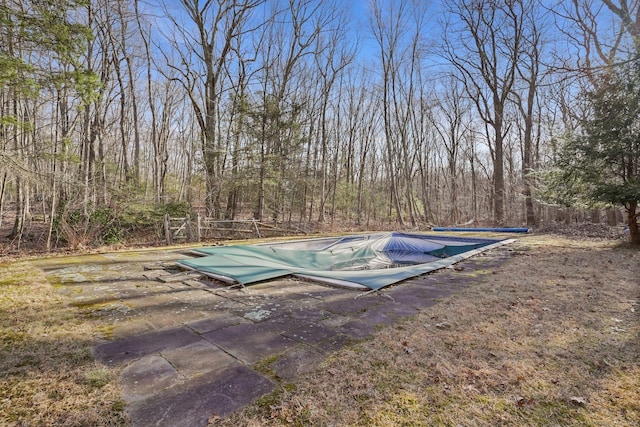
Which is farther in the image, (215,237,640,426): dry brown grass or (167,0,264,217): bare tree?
(167,0,264,217): bare tree

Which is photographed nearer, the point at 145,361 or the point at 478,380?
the point at 478,380

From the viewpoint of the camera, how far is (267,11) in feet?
43.3

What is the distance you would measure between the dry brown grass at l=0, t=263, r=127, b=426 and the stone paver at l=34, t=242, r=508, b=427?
112mm

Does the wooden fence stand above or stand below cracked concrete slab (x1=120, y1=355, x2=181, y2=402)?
above

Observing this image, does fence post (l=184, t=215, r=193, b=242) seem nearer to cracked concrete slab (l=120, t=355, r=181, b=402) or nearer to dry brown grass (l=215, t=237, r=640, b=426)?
cracked concrete slab (l=120, t=355, r=181, b=402)

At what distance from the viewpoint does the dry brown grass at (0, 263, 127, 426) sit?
1484mm

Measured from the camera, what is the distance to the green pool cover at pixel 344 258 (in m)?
4.31

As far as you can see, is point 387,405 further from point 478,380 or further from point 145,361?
point 145,361

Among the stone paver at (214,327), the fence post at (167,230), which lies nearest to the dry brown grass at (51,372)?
the stone paver at (214,327)

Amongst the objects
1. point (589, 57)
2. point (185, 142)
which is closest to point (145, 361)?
point (589, 57)

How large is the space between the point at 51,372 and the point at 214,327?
3.59 feet

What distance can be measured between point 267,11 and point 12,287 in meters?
13.9

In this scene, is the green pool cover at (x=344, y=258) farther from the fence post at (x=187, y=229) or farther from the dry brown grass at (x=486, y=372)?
the fence post at (x=187, y=229)

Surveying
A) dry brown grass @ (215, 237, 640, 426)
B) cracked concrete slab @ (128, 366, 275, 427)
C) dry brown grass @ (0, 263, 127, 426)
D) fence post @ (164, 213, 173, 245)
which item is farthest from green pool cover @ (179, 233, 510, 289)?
fence post @ (164, 213, 173, 245)
